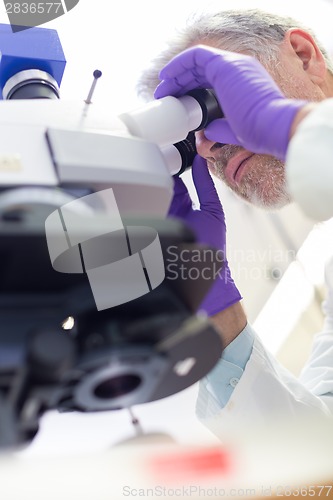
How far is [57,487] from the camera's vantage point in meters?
0.84

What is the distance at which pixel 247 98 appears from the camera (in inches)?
31.1

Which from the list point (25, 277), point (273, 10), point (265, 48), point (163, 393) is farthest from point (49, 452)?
point (273, 10)

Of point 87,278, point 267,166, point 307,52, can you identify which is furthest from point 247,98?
point 307,52

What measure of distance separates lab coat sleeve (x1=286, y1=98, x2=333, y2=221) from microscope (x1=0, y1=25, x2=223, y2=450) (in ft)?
0.49

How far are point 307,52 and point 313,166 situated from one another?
118 centimetres

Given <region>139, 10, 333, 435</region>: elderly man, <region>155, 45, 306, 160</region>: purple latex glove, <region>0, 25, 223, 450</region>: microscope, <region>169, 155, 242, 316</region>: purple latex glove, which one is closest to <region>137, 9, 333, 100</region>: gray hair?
<region>139, 10, 333, 435</region>: elderly man

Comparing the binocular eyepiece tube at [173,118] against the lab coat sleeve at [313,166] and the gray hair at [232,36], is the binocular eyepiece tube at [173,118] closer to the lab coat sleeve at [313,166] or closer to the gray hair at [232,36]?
the lab coat sleeve at [313,166]

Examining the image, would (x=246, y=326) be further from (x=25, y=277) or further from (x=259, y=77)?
(x=25, y=277)

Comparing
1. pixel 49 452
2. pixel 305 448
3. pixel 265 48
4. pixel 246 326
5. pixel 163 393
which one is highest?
pixel 265 48

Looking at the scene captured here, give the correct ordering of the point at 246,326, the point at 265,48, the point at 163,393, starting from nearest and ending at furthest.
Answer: the point at 163,393
the point at 246,326
the point at 265,48

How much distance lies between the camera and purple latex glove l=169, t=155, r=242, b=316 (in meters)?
1.17

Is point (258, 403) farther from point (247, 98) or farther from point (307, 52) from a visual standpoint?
point (307, 52)

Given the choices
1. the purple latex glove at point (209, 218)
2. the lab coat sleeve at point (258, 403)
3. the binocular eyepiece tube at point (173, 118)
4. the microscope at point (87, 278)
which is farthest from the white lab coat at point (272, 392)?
the microscope at point (87, 278)

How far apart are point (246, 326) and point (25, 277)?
957 mm
